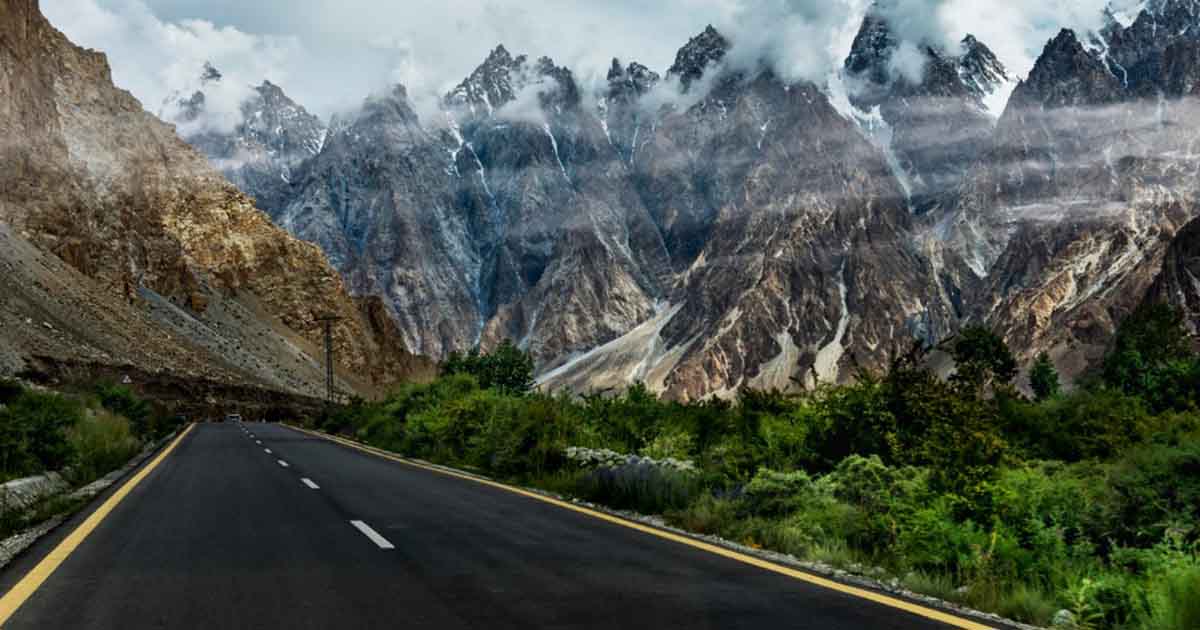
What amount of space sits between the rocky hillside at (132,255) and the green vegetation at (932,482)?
53167 millimetres

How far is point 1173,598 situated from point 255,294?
13727 cm

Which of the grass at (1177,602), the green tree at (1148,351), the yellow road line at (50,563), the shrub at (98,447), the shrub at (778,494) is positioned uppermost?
the green tree at (1148,351)

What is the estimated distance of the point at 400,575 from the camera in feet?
28.1

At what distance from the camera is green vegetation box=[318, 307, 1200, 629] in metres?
7.89

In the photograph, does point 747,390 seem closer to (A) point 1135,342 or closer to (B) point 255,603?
(B) point 255,603

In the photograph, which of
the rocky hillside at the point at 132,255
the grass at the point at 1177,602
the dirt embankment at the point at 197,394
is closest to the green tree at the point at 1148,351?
the grass at the point at 1177,602

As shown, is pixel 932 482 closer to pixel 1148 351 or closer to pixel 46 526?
pixel 46 526

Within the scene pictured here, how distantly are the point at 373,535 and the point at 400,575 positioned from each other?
2.70 m

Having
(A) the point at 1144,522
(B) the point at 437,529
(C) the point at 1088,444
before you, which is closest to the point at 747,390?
(C) the point at 1088,444

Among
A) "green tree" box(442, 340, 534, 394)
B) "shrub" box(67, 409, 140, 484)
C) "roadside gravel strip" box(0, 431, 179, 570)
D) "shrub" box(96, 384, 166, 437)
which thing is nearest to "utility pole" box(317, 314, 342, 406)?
"green tree" box(442, 340, 534, 394)

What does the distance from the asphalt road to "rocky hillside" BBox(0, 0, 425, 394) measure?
56.4 meters

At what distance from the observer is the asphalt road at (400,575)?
22.6ft

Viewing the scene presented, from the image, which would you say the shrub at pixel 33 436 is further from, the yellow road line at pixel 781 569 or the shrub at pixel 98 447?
the yellow road line at pixel 781 569

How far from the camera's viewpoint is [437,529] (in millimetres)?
11648
